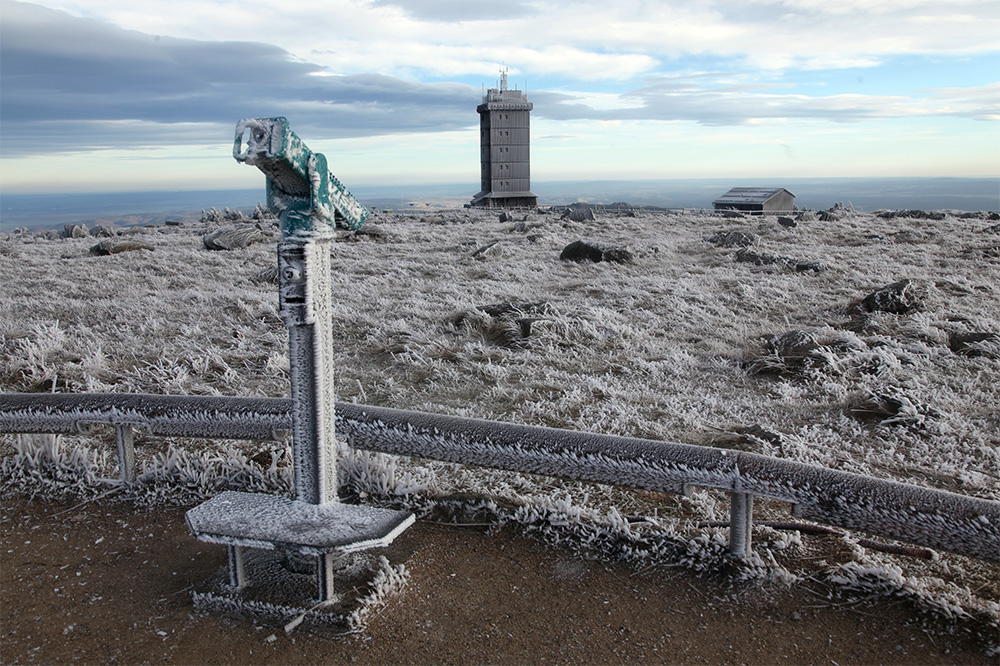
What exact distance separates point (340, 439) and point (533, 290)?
851cm

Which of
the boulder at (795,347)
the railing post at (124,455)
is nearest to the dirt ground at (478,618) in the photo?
the railing post at (124,455)

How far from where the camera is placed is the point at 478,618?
9.74 ft

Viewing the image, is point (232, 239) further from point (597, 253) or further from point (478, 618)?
point (478, 618)

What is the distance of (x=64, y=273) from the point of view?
1384 centimetres

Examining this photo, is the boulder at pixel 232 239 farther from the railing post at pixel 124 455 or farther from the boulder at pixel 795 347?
the railing post at pixel 124 455

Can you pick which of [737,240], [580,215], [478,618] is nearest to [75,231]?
[580,215]

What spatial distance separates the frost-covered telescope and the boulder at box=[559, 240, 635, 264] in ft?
40.8

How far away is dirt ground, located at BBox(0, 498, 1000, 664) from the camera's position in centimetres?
275

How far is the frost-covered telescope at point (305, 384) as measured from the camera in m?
2.76

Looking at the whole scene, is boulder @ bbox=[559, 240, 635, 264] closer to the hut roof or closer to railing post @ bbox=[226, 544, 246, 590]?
railing post @ bbox=[226, 544, 246, 590]

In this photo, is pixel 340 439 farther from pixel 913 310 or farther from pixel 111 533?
pixel 913 310

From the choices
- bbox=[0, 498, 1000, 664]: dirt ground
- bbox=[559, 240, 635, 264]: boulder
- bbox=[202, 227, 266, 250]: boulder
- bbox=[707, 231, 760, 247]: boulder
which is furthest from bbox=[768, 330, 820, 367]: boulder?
bbox=[202, 227, 266, 250]: boulder

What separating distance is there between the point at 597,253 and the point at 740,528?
485 inches

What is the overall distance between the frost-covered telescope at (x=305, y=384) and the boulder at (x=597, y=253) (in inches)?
490
